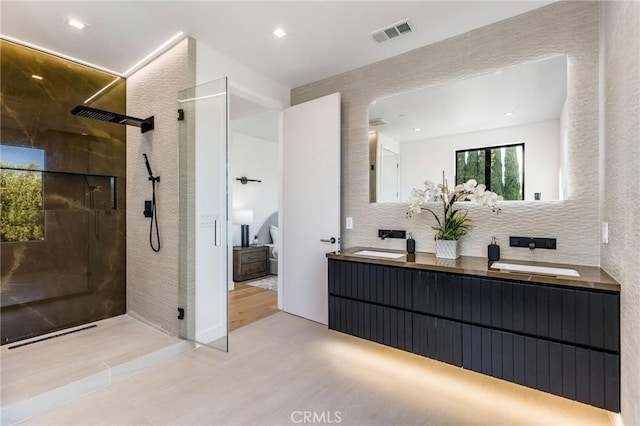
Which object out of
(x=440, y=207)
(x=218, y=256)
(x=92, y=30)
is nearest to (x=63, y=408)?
(x=218, y=256)

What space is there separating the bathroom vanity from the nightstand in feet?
9.77

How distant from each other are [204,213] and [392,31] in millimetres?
2255

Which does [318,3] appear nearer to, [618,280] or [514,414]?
[618,280]

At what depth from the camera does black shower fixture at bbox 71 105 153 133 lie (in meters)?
2.61

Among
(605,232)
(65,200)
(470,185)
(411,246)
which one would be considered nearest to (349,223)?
(411,246)

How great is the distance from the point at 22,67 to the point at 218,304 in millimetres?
2766

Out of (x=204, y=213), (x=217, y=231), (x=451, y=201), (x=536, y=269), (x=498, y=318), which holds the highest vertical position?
(x=451, y=201)

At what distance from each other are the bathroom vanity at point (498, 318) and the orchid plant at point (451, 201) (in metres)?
0.25

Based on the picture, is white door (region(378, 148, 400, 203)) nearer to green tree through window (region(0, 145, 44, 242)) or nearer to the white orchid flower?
the white orchid flower

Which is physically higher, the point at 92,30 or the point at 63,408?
the point at 92,30

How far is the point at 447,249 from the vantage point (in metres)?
2.38

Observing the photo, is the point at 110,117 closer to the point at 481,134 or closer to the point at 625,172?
the point at 481,134

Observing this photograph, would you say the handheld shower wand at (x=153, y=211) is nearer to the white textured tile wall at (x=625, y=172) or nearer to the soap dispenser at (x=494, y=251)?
the soap dispenser at (x=494, y=251)

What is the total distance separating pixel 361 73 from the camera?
3.11 meters
